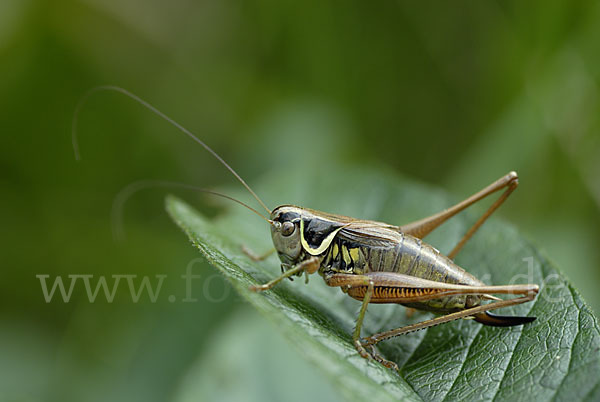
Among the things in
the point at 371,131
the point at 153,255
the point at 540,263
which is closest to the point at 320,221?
the point at 540,263

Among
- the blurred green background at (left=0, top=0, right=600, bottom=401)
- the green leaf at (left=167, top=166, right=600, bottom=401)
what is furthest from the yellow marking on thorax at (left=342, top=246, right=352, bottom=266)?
the blurred green background at (left=0, top=0, right=600, bottom=401)

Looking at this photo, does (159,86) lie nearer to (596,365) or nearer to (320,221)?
(320,221)

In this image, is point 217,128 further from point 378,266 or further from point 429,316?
point 429,316

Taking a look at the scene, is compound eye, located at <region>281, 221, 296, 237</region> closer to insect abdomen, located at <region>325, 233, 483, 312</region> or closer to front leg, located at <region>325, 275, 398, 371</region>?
insect abdomen, located at <region>325, 233, 483, 312</region>

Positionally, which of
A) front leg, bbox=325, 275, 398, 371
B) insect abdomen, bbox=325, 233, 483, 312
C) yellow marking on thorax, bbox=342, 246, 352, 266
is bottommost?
front leg, bbox=325, 275, 398, 371

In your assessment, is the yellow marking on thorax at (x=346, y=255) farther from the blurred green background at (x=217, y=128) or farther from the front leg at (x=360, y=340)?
the blurred green background at (x=217, y=128)
